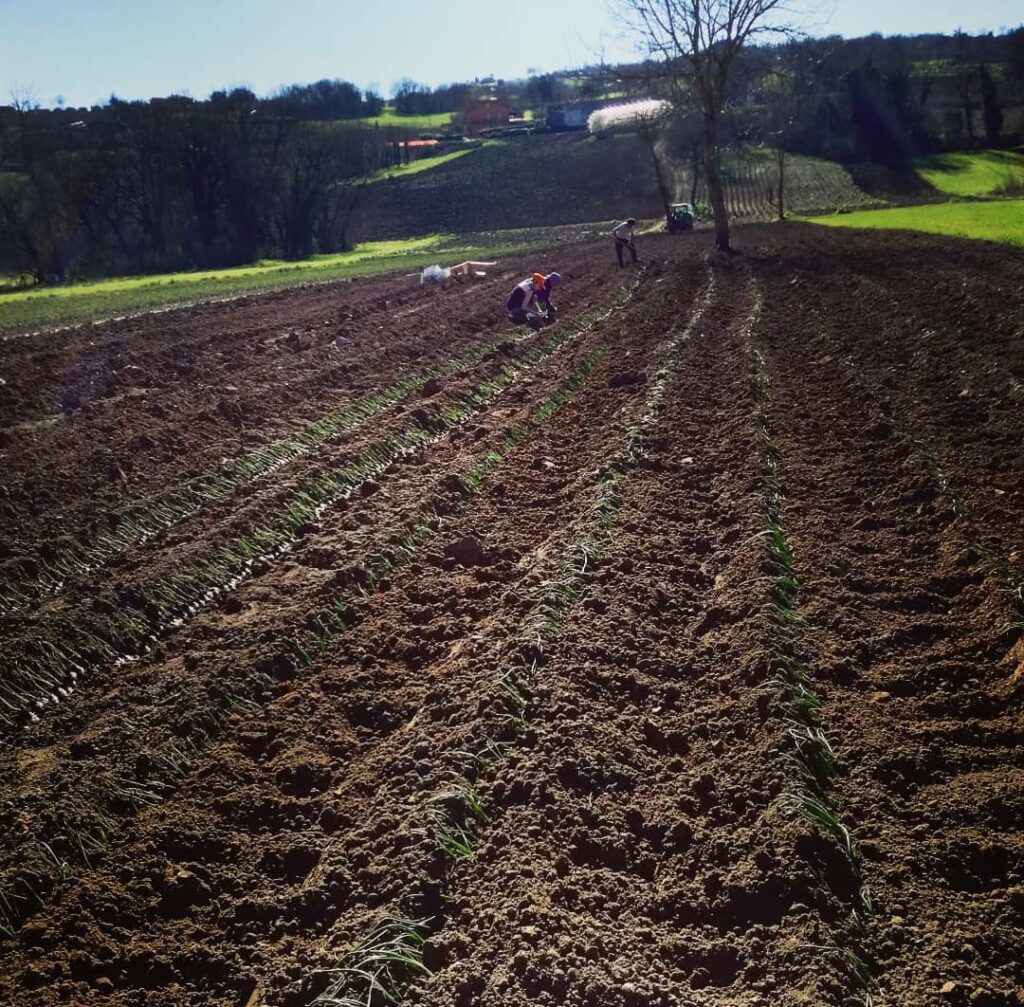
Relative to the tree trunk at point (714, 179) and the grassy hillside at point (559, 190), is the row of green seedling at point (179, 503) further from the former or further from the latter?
the grassy hillside at point (559, 190)

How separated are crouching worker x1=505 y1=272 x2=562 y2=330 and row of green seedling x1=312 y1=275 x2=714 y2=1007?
9.68 m

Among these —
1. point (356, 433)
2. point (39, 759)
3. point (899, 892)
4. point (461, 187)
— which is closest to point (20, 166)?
point (461, 187)

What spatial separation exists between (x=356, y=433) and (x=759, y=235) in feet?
87.2

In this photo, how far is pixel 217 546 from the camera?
8320mm

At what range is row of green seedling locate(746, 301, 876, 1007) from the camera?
3.75 metres

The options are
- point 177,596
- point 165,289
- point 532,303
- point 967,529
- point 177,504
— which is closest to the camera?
point 967,529

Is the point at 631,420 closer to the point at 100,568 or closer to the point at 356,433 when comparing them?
the point at 356,433

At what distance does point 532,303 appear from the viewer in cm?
1908

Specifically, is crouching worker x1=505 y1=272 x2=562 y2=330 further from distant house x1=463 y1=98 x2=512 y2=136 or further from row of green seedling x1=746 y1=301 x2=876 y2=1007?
distant house x1=463 y1=98 x2=512 y2=136

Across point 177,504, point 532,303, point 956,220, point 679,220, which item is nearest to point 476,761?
point 177,504

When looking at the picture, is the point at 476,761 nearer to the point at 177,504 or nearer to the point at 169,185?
the point at 177,504

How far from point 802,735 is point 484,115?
94.4 metres

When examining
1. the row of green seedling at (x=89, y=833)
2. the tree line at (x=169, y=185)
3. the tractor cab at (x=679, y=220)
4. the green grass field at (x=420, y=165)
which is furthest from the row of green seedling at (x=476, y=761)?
the green grass field at (x=420, y=165)

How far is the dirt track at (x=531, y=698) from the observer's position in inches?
153
